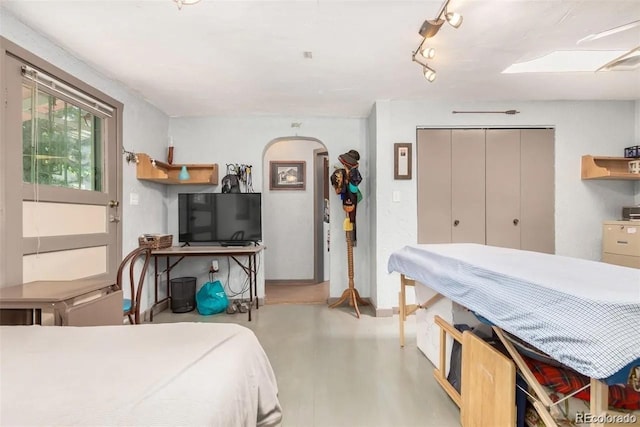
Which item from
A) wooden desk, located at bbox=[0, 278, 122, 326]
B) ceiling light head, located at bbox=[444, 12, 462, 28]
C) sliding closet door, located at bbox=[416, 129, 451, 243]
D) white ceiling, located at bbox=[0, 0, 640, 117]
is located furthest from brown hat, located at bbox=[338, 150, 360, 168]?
wooden desk, located at bbox=[0, 278, 122, 326]

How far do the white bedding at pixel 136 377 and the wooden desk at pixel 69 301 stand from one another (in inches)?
11.2

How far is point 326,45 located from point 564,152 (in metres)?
3.07

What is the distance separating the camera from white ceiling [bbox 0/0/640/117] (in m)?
1.84

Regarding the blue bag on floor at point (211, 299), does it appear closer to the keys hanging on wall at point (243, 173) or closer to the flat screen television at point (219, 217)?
the flat screen television at point (219, 217)

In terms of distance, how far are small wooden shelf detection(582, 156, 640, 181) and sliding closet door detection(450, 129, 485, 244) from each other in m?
1.13

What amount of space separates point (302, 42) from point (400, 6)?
2.33ft

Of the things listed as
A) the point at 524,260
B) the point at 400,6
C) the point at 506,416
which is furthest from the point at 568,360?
the point at 400,6

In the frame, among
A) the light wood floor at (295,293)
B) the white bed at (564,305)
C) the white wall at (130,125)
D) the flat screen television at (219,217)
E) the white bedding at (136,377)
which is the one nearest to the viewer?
the white bedding at (136,377)

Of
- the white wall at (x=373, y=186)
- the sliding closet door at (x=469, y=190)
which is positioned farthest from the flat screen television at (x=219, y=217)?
the sliding closet door at (x=469, y=190)

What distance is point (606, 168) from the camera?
11.4ft

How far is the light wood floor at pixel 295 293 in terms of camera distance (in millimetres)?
4117

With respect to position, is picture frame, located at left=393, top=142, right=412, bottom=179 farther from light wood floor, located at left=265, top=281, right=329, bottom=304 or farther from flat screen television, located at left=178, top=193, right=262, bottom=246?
light wood floor, located at left=265, top=281, right=329, bottom=304

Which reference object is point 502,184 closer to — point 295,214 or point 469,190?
point 469,190

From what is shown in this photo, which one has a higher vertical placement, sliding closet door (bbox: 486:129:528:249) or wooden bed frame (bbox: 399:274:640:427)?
sliding closet door (bbox: 486:129:528:249)
